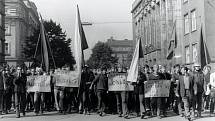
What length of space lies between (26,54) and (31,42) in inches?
79.8

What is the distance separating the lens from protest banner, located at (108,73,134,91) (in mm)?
15414

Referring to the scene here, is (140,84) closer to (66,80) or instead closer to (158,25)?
(66,80)

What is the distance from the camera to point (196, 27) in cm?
3428

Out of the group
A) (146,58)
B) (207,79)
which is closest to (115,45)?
(146,58)

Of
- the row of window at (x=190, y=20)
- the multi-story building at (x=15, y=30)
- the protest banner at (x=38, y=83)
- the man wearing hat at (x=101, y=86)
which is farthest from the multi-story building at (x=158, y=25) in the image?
the protest banner at (x=38, y=83)

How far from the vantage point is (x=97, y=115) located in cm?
1577

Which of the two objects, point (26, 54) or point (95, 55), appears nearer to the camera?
point (26, 54)

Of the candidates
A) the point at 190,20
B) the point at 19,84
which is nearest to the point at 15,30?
the point at 190,20

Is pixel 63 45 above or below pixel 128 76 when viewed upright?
above

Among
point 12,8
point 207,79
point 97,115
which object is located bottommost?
point 97,115

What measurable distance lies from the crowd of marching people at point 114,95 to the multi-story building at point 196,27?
1324 centimetres

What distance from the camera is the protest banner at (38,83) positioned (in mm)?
16320

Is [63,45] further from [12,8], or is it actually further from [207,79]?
[207,79]

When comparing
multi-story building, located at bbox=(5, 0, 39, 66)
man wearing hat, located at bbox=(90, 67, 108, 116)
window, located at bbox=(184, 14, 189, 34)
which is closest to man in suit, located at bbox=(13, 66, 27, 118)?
man wearing hat, located at bbox=(90, 67, 108, 116)
